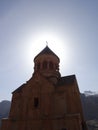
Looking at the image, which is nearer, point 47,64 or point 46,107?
point 46,107

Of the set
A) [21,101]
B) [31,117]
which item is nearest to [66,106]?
[31,117]

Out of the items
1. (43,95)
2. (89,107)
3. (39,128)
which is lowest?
(39,128)

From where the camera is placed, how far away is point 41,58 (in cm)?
1947

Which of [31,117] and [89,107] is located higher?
[89,107]

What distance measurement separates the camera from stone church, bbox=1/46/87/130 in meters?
13.1

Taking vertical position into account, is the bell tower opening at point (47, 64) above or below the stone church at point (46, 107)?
above

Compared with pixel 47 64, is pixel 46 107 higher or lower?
lower

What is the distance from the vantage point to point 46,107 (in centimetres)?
1447

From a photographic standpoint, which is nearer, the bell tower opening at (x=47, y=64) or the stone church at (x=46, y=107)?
the stone church at (x=46, y=107)

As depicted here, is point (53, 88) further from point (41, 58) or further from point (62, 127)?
point (41, 58)

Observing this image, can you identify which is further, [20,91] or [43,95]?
[20,91]

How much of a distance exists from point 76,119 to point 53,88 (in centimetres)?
426

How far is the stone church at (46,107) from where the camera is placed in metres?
13.1

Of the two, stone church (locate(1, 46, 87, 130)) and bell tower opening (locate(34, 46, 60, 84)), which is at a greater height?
bell tower opening (locate(34, 46, 60, 84))
